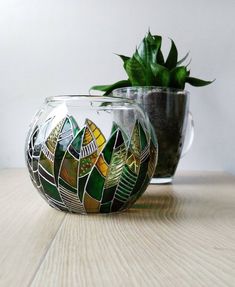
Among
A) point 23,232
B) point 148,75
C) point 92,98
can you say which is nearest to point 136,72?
point 148,75

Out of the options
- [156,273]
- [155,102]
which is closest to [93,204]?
[156,273]

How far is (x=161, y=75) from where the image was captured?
645mm

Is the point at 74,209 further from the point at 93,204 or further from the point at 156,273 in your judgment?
the point at 156,273

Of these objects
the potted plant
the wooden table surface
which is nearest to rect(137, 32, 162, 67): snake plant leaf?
the potted plant

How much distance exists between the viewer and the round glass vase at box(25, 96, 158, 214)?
1.28 ft

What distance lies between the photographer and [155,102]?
64 cm

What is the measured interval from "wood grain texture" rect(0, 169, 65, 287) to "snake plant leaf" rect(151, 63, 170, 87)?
243 millimetres

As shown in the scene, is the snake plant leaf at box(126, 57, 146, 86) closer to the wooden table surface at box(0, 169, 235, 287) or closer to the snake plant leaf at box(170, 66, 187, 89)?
the snake plant leaf at box(170, 66, 187, 89)

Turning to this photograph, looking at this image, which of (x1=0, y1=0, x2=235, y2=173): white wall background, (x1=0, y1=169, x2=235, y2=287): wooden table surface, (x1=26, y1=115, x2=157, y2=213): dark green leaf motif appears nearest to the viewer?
(x1=0, y1=169, x2=235, y2=287): wooden table surface

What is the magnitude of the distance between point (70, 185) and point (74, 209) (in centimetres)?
3

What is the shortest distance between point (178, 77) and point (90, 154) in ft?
1.02

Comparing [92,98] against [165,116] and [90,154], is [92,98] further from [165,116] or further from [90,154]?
[165,116]

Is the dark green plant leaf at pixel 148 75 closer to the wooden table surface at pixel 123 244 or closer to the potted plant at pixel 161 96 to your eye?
the potted plant at pixel 161 96

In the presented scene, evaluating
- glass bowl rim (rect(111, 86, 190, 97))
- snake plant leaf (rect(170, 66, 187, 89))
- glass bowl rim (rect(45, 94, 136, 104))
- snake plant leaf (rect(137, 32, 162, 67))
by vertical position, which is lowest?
glass bowl rim (rect(111, 86, 190, 97))
